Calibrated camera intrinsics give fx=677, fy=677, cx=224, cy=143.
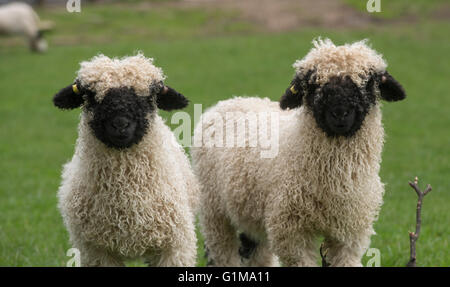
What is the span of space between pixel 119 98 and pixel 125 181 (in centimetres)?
63

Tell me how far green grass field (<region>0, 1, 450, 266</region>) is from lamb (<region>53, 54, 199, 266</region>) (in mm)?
1734

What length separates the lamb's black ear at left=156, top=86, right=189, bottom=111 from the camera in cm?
490

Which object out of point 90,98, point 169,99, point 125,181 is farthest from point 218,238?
point 90,98

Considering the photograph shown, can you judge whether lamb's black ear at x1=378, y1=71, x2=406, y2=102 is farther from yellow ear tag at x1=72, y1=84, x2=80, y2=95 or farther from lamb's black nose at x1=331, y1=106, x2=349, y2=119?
yellow ear tag at x1=72, y1=84, x2=80, y2=95

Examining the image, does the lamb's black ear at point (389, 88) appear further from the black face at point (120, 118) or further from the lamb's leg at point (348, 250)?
the black face at point (120, 118)

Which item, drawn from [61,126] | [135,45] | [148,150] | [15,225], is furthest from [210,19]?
[148,150]

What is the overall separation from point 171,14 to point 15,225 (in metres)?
23.0

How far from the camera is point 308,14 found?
93.7ft

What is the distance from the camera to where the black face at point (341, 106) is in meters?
4.64

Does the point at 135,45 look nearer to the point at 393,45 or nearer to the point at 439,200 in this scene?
the point at 393,45

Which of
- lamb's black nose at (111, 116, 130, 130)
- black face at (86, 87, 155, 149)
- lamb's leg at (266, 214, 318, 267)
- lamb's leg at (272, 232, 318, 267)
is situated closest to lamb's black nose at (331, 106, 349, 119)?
lamb's leg at (266, 214, 318, 267)

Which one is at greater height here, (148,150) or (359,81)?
(359,81)

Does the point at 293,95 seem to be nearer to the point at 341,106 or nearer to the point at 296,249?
the point at 341,106
